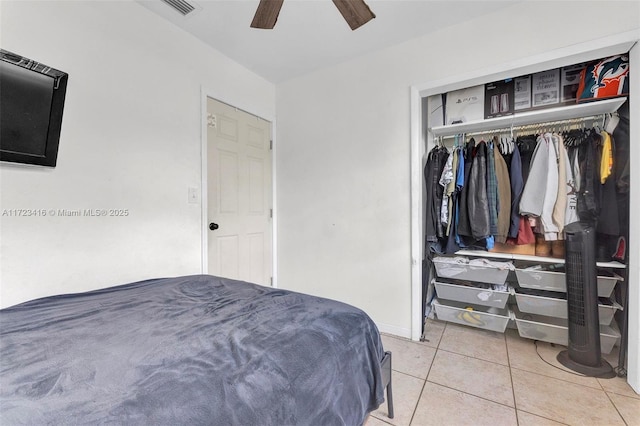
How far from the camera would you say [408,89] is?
94.8 inches

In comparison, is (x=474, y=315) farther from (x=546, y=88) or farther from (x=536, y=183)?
(x=546, y=88)

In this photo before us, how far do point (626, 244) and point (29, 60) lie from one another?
12.1 ft

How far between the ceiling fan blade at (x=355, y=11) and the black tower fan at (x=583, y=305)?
1.94 metres

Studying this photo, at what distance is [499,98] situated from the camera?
2.34 meters

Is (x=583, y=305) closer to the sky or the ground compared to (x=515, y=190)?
closer to the ground

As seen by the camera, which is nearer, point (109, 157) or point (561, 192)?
point (109, 157)

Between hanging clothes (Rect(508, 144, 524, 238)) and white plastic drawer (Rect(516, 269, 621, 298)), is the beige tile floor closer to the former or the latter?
white plastic drawer (Rect(516, 269, 621, 298))

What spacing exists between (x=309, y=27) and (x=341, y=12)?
1.02m

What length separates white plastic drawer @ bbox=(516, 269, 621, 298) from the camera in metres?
2.00

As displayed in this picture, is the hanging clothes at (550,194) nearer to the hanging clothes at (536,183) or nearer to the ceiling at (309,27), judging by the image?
the hanging clothes at (536,183)

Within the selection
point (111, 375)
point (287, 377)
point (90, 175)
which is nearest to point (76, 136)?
point (90, 175)

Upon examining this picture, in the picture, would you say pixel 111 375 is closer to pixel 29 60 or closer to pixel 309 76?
pixel 29 60

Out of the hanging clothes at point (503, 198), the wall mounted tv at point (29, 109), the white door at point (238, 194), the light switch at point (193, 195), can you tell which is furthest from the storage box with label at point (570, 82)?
the wall mounted tv at point (29, 109)

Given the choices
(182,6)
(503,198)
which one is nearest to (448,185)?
(503,198)
